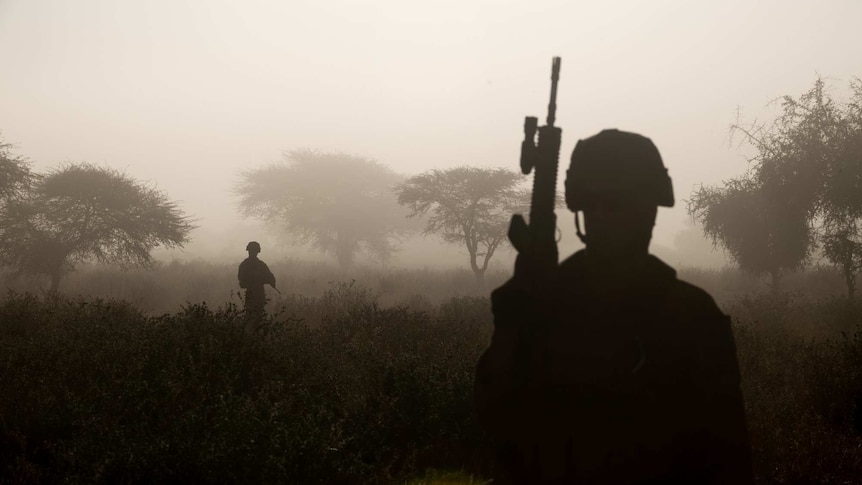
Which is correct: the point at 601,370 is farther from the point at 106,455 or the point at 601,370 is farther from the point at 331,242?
the point at 331,242

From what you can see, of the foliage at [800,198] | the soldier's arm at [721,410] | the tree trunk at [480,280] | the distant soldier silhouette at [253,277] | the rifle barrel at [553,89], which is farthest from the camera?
the tree trunk at [480,280]

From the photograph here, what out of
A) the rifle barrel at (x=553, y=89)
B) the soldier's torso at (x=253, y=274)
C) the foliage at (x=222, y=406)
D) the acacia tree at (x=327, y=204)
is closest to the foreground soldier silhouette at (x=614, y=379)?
the rifle barrel at (x=553, y=89)

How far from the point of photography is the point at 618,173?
169cm

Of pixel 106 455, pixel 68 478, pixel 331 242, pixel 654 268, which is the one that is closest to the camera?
pixel 654 268

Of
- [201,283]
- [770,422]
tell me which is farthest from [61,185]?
[770,422]

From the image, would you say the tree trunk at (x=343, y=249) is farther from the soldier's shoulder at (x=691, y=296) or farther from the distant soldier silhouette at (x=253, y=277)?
the soldier's shoulder at (x=691, y=296)

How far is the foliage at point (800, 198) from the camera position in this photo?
14.6 metres

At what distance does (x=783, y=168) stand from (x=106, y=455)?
19787mm

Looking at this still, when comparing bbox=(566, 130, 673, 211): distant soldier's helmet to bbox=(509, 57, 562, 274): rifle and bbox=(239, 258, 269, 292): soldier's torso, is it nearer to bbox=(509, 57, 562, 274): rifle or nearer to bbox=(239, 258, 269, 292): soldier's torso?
bbox=(509, 57, 562, 274): rifle

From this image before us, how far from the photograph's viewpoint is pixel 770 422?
4.70 metres

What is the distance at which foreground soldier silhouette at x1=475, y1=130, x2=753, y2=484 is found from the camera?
1595mm

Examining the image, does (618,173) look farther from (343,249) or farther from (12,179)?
(343,249)

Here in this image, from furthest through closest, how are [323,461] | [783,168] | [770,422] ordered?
[783,168] < [770,422] < [323,461]

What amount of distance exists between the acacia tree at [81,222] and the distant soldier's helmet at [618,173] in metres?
18.3
